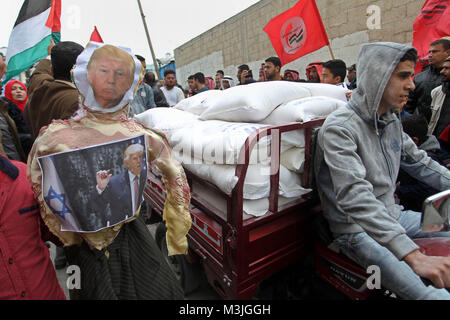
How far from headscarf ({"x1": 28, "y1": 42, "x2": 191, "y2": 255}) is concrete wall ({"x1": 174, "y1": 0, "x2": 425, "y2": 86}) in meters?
6.96

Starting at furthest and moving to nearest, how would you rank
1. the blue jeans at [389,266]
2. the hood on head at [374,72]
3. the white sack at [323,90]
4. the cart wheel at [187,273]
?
the white sack at [323,90], the cart wheel at [187,273], the hood on head at [374,72], the blue jeans at [389,266]

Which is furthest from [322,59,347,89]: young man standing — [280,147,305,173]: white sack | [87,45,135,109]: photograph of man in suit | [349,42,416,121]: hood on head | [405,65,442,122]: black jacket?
[87,45,135,109]: photograph of man in suit

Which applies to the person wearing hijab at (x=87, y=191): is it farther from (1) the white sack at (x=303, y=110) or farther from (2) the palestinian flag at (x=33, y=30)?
(2) the palestinian flag at (x=33, y=30)

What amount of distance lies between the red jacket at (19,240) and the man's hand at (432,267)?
1604mm

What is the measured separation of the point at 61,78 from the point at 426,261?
2.48 metres

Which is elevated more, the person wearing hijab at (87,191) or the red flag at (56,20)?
the red flag at (56,20)

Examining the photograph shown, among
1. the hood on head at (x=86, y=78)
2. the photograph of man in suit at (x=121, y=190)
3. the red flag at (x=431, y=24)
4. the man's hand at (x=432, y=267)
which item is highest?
the red flag at (x=431, y=24)

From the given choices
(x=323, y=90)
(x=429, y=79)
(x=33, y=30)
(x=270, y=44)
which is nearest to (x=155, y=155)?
(x=323, y=90)

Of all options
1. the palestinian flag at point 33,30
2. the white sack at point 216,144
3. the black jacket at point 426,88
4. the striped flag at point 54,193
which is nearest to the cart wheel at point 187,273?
the white sack at point 216,144

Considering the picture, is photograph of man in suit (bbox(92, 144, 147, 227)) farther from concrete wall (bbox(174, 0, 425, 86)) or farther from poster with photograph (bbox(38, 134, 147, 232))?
concrete wall (bbox(174, 0, 425, 86))

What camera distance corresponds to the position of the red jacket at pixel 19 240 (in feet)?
3.28

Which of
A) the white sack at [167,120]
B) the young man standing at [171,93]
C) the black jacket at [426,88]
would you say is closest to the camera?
the white sack at [167,120]

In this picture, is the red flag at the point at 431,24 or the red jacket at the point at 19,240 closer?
the red jacket at the point at 19,240

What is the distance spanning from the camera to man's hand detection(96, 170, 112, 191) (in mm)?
1021
